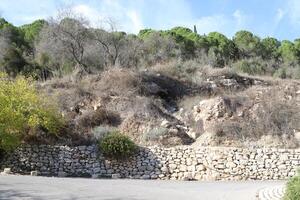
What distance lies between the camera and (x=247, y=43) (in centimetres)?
5275

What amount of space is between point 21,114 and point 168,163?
6847mm

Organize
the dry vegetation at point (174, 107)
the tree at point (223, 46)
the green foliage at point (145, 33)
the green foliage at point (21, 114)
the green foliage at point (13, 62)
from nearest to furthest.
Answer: the green foliage at point (21, 114), the dry vegetation at point (174, 107), the green foliage at point (13, 62), the tree at point (223, 46), the green foliage at point (145, 33)

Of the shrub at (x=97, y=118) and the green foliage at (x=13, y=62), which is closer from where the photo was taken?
the shrub at (x=97, y=118)

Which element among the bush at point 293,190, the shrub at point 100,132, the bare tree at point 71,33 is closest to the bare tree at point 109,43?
the bare tree at point 71,33

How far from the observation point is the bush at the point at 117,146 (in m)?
23.9

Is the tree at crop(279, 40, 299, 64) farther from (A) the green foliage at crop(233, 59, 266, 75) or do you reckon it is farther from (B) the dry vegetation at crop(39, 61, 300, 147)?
(B) the dry vegetation at crop(39, 61, 300, 147)


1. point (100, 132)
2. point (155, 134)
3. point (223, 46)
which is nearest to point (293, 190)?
point (155, 134)

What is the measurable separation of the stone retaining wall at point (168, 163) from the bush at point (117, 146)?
0.99 feet

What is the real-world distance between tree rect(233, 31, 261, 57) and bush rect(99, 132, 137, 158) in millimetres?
29194

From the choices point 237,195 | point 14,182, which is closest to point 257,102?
point 237,195

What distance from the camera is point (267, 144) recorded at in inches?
1038

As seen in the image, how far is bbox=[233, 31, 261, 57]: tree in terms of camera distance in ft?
168

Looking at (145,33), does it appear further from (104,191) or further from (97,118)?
(104,191)

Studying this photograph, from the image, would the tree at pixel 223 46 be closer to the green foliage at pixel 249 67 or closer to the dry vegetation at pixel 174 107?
the green foliage at pixel 249 67
